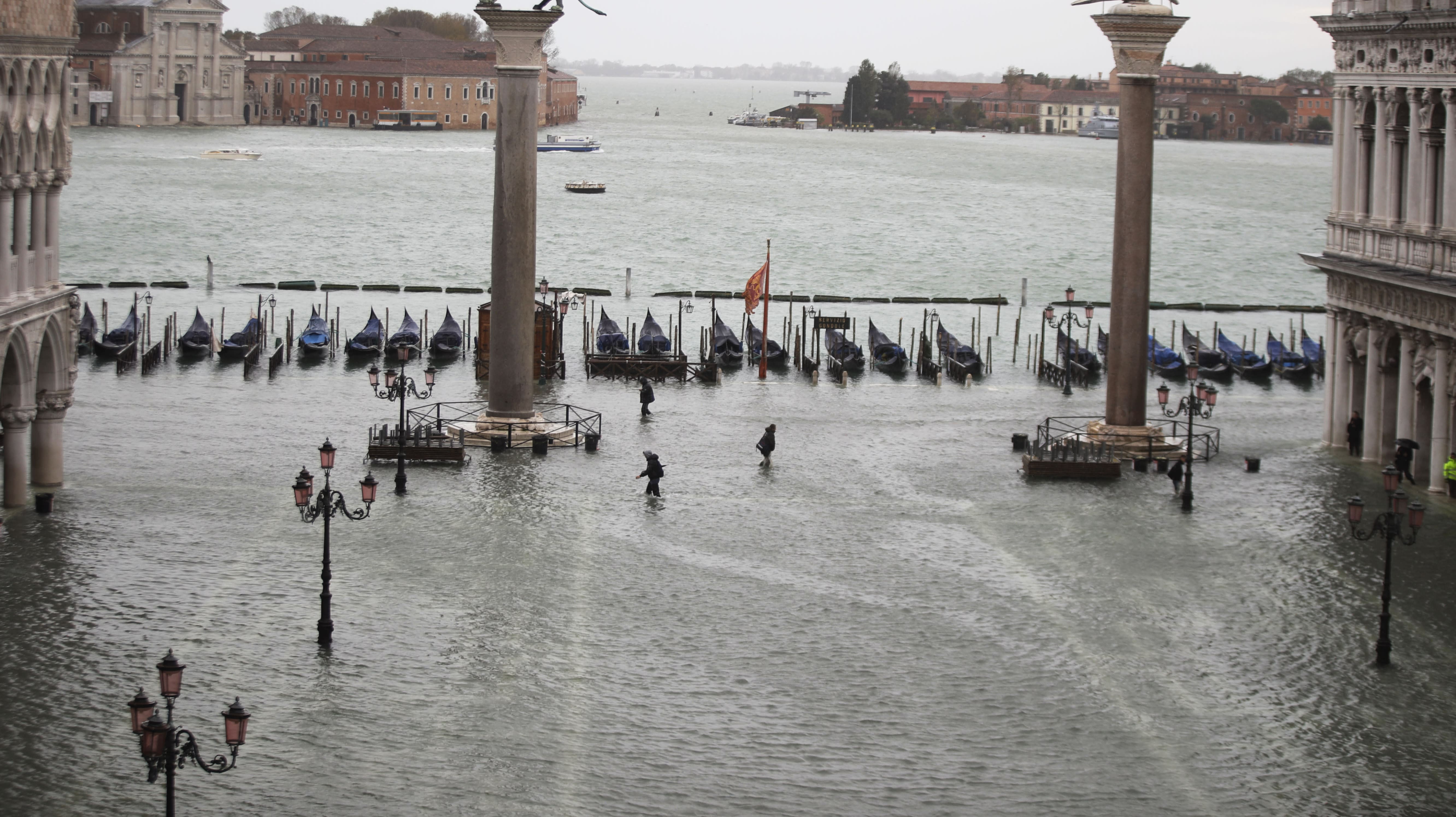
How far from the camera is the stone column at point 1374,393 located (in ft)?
122

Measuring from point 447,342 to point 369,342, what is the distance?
2.41 meters

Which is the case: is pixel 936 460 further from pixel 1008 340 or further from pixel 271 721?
pixel 1008 340

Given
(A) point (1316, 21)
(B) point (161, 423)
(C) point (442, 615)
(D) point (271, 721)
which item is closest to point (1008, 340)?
(A) point (1316, 21)

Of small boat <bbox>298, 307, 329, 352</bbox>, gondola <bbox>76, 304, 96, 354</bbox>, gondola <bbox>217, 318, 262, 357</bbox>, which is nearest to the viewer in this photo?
gondola <bbox>217, 318, 262, 357</bbox>

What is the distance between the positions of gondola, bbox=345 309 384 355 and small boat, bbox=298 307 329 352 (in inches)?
27.9

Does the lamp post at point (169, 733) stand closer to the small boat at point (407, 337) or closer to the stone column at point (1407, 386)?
the stone column at point (1407, 386)

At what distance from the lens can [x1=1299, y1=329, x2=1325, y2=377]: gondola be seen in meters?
55.4

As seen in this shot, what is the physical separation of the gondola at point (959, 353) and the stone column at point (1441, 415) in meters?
20.2

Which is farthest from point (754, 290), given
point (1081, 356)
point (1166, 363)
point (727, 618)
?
point (727, 618)

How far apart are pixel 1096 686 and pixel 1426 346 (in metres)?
15.1

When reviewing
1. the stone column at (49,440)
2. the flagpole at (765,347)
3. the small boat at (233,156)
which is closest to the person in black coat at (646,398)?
the flagpole at (765,347)

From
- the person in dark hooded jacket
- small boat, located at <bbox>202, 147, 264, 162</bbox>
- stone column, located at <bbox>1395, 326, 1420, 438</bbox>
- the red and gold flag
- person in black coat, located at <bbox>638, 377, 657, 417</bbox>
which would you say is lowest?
the person in dark hooded jacket

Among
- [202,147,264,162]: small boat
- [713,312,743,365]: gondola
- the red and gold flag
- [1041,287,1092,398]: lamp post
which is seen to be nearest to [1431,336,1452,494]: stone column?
[1041,287,1092,398]: lamp post

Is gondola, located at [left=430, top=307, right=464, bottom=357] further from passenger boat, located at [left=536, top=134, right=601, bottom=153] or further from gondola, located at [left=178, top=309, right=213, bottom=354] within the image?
passenger boat, located at [left=536, top=134, right=601, bottom=153]
